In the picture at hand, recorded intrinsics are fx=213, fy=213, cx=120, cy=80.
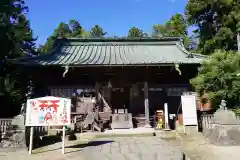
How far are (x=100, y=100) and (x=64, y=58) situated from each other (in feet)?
11.8

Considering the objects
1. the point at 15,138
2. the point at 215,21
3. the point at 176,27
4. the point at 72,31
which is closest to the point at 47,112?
the point at 15,138

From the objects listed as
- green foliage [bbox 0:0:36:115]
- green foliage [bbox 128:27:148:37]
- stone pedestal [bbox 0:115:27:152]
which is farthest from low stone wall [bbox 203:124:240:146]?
green foliage [bbox 128:27:148:37]

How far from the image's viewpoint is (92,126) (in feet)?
36.0

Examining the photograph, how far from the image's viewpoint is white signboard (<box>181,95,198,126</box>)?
988 cm

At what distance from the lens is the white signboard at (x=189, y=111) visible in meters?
9.88

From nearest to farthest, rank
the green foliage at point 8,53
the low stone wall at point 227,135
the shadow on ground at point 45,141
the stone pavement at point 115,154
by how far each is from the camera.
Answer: the stone pavement at point 115,154, the low stone wall at point 227,135, the shadow on ground at point 45,141, the green foliage at point 8,53

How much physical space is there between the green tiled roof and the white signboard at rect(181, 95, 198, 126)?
8.72ft

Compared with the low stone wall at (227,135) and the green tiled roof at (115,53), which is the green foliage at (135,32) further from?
the low stone wall at (227,135)

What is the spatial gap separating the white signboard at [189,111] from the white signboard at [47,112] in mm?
5464

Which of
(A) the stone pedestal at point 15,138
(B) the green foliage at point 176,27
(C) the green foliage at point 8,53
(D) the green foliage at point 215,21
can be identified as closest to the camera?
(A) the stone pedestal at point 15,138

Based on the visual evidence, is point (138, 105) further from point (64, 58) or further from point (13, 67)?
point (13, 67)

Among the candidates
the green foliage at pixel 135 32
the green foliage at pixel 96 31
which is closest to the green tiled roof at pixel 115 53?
the green foliage at pixel 135 32

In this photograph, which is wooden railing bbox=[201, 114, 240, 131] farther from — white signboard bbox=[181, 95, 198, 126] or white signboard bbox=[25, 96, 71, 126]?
white signboard bbox=[25, 96, 71, 126]

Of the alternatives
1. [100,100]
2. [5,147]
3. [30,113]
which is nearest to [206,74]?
[100,100]
